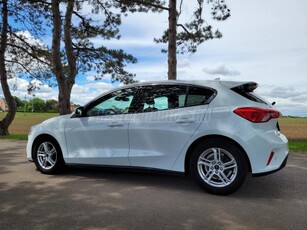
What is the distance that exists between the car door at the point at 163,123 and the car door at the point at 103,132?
202mm

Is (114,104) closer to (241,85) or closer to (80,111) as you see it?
(80,111)

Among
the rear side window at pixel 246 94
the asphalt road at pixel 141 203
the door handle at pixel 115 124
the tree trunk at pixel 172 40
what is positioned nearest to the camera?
the asphalt road at pixel 141 203

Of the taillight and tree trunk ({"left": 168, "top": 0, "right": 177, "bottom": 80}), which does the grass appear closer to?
the taillight

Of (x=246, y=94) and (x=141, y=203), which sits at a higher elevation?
(x=246, y=94)

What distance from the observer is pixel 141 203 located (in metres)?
4.58

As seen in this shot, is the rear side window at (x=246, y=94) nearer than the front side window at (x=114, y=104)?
Yes

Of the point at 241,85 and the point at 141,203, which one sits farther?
the point at 241,85

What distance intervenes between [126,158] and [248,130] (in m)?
1.96

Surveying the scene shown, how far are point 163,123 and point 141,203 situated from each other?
1292 millimetres

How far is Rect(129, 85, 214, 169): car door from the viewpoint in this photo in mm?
5102

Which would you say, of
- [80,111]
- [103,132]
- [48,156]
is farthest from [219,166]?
[48,156]

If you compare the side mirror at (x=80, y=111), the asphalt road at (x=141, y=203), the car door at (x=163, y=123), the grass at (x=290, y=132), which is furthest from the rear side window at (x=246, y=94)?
the side mirror at (x=80, y=111)

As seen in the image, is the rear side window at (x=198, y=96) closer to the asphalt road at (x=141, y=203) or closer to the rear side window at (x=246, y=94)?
the rear side window at (x=246, y=94)

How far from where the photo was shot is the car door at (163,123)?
5.10 meters
